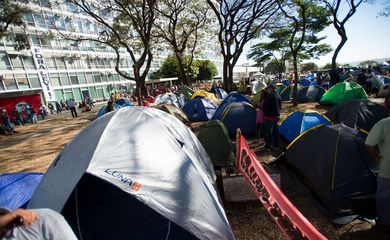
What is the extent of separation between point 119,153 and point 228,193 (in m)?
2.18

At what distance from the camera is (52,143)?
973cm

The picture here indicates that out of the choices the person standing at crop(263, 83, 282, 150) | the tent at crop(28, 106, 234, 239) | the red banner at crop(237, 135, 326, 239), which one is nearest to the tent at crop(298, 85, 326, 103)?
the person standing at crop(263, 83, 282, 150)

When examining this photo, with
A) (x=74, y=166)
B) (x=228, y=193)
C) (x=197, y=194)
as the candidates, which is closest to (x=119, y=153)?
(x=74, y=166)

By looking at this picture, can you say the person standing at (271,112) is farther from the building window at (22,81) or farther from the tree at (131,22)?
the building window at (22,81)

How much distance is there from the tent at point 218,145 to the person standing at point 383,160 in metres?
2.68

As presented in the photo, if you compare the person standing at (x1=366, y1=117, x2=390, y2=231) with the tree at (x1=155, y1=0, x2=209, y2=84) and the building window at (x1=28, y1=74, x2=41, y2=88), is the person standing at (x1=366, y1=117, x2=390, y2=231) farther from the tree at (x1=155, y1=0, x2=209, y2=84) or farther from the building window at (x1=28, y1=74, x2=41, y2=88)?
the building window at (x1=28, y1=74, x2=41, y2=88)

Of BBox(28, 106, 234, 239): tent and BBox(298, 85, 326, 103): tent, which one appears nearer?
BBox(28, 106, 234, 239): tent

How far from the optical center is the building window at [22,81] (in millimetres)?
27709

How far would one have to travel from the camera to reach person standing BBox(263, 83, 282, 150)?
6020mm

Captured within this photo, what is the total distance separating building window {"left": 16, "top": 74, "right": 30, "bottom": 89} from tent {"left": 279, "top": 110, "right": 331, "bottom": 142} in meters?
32.4

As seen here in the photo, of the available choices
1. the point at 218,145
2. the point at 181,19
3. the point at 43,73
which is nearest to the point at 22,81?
the point at 43,73

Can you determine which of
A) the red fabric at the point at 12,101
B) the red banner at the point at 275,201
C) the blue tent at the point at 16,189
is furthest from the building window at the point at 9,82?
the red banner at the point at 275,201

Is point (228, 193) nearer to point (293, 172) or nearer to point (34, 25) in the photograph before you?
point (293, 172)

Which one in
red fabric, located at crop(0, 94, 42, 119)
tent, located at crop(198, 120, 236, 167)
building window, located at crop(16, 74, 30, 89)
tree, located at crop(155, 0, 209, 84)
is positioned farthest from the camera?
building window, located at crop(16, 74, 30, 89)
